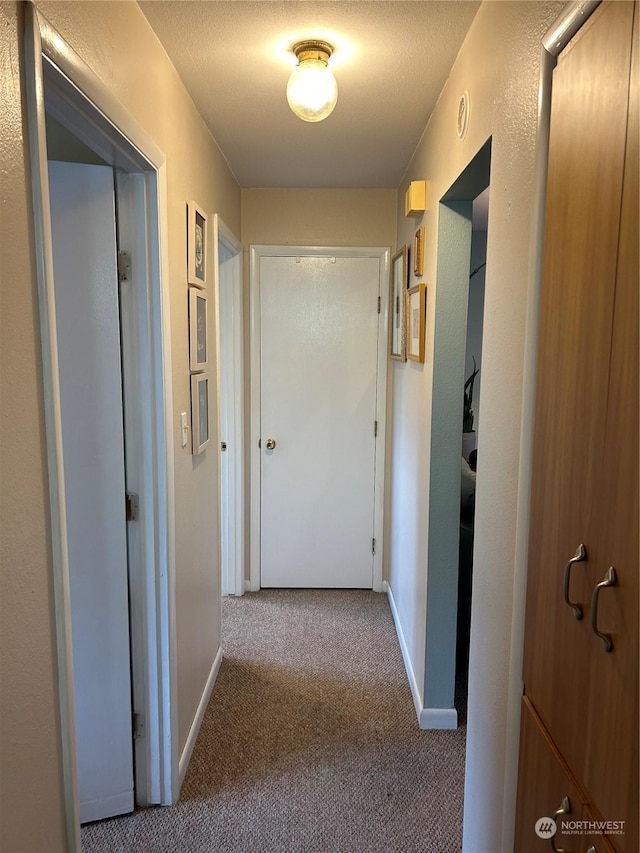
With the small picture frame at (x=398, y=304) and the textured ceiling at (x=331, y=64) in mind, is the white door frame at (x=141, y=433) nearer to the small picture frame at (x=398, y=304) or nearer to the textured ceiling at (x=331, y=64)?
the textured ceiling at (x=331, y=64)

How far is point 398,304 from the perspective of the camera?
10.1 ft

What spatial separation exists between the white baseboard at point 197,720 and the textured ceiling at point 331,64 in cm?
229

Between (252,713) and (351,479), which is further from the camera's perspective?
(351,479)

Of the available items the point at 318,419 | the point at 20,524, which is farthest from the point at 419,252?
the point at 20,524

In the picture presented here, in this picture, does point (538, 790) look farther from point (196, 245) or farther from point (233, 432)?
point (233, 432)

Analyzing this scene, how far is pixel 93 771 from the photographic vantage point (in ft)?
6.09

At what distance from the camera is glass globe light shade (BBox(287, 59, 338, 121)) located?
1666mm

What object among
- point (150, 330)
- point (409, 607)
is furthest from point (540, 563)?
point (409, 607)

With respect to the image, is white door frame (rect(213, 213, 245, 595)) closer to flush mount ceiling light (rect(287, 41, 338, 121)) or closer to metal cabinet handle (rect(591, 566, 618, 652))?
flush mount ceiling light (rect(287, 41, 338, 121))


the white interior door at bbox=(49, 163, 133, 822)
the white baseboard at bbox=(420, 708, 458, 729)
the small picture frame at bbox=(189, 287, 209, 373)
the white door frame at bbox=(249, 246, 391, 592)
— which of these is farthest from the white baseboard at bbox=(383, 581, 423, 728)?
the small picture frame at bbox=(189, 287, 209, 373)

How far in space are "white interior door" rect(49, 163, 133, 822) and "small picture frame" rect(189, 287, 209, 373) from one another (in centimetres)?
39

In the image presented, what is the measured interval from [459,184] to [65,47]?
1180 millimetres

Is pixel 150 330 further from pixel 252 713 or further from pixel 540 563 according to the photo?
pixel 252 713

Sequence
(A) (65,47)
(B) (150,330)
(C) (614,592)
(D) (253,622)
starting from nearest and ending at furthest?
(C) (614,592) < (A) (65,47) < (B) (150,330) < (D) (253,622)
